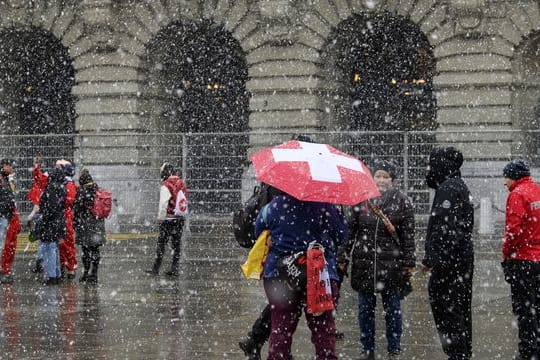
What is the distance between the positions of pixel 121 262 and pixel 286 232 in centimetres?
1156

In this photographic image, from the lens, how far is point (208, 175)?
1041 inches

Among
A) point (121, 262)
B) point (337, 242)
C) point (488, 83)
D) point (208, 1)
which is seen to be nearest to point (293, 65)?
point (208, 1)

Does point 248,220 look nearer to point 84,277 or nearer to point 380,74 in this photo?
point 84,277

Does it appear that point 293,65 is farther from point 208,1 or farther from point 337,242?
point 337,242

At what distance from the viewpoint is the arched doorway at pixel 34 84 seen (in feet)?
112

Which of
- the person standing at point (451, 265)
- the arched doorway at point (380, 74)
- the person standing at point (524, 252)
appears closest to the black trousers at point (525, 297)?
the person standing at point (524, 252)

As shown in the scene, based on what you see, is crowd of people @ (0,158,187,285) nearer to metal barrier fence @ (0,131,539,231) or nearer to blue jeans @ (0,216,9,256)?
blue jeans @ (0,216,9,256)

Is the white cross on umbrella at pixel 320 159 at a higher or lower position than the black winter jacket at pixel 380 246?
higher

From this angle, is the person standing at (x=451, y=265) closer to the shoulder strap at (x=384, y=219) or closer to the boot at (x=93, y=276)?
the shoulder strap at (x=384, y=219)

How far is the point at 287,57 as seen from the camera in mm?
30422

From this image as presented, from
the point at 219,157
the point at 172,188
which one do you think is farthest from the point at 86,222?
the point at 219,157

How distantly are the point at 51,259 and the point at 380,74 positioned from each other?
18.8 meters

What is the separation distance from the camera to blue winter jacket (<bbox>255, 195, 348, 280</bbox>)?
8.15 m

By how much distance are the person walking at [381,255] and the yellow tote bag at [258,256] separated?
5.48ft
